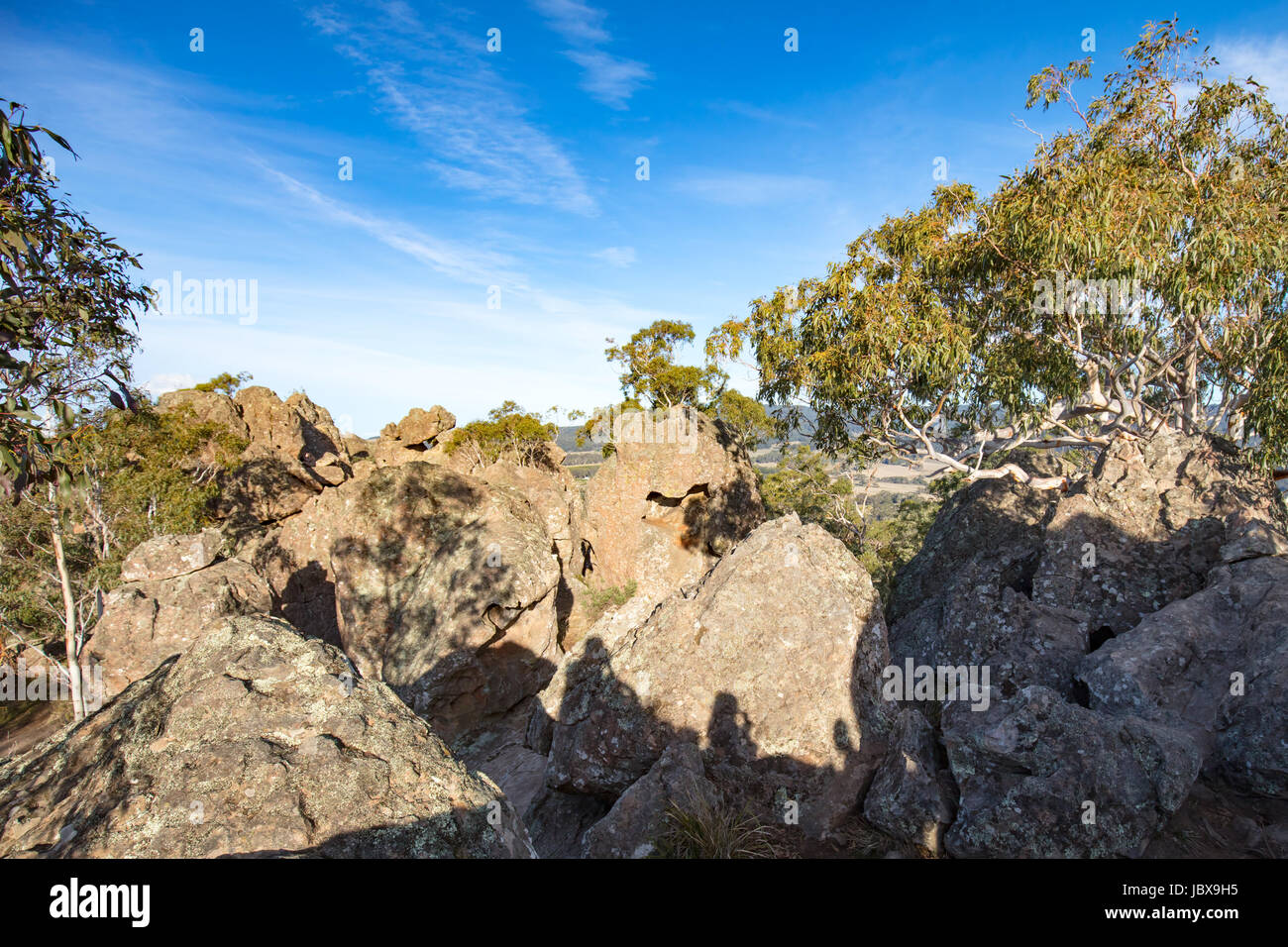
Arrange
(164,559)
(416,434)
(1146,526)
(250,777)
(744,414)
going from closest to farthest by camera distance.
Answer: (250,777) < (1146,526) < (164,559) < (744,414) < (416,434)

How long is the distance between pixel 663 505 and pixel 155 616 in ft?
38.9

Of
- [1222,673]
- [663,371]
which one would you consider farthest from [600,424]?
[1222,673]

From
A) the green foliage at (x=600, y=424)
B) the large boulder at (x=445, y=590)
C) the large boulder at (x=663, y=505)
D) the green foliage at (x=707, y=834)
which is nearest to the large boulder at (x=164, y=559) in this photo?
the large boulder at (x=445, y=590)

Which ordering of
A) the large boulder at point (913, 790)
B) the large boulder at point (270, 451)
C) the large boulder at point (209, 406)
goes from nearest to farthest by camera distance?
the large boulder at point (913, 790)
the large boulder at point (270, 451)
the large boulder at point (209, 406)

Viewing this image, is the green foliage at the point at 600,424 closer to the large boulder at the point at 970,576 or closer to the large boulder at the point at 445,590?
the large boulder at the point at 445,590

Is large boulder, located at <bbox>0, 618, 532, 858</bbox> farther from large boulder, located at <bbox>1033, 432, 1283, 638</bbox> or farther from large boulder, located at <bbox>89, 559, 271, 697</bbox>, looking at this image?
large boulder, located at <bbox>1033, 432, 1283, 638</bbox>

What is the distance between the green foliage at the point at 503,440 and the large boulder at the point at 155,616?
11.2 meters

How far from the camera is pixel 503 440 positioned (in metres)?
24.9

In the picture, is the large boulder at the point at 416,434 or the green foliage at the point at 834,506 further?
the large boulder at the point at 416,434

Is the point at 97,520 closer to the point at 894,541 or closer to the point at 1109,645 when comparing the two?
the point at 1109,645

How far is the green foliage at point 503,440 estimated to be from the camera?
2438cm

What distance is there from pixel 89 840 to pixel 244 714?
2.69 feet

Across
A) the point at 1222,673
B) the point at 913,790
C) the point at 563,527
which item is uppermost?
the point at 563,527
